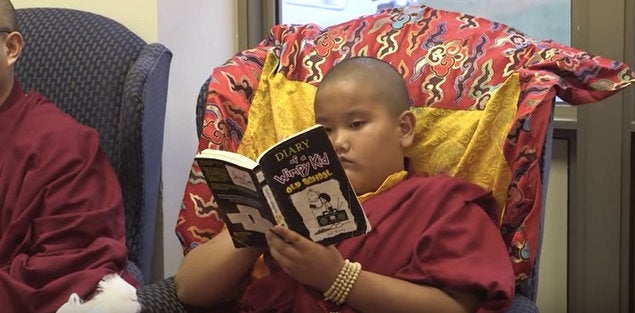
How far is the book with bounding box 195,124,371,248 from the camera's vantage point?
113 cm

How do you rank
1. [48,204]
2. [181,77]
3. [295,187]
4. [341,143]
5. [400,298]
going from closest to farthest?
1. [295,187]
2. [400,298]
3. [341,143]
4. [48,204]
5. [181,77]

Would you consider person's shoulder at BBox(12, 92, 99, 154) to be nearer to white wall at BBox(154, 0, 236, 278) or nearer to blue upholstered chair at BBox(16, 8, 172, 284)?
blue upholstered chair at BBox(16, 8, 172, 284)

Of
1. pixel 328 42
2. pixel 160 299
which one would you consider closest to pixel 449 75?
pixel 328 42

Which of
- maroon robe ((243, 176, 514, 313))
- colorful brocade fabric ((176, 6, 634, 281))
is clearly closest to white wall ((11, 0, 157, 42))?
colorful brocade fabric ((176, 6, 634, 281))

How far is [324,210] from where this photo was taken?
1.17 meters

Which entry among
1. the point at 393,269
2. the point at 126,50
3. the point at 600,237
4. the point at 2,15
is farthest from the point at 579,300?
the point at 2,15

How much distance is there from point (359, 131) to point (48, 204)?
1.82 feet

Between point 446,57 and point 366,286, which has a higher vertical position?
point 446,57

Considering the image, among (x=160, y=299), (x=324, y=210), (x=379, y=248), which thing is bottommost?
(x=160, y=299)

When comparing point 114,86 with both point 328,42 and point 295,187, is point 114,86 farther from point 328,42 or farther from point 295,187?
point 295,187

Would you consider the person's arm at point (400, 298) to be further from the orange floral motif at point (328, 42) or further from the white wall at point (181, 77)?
the white wall at point (181, 77)

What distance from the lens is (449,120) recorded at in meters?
1.49

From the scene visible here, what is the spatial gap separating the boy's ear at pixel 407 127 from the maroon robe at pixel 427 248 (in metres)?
0.06

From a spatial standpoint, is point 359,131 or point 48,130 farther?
point 48,130
